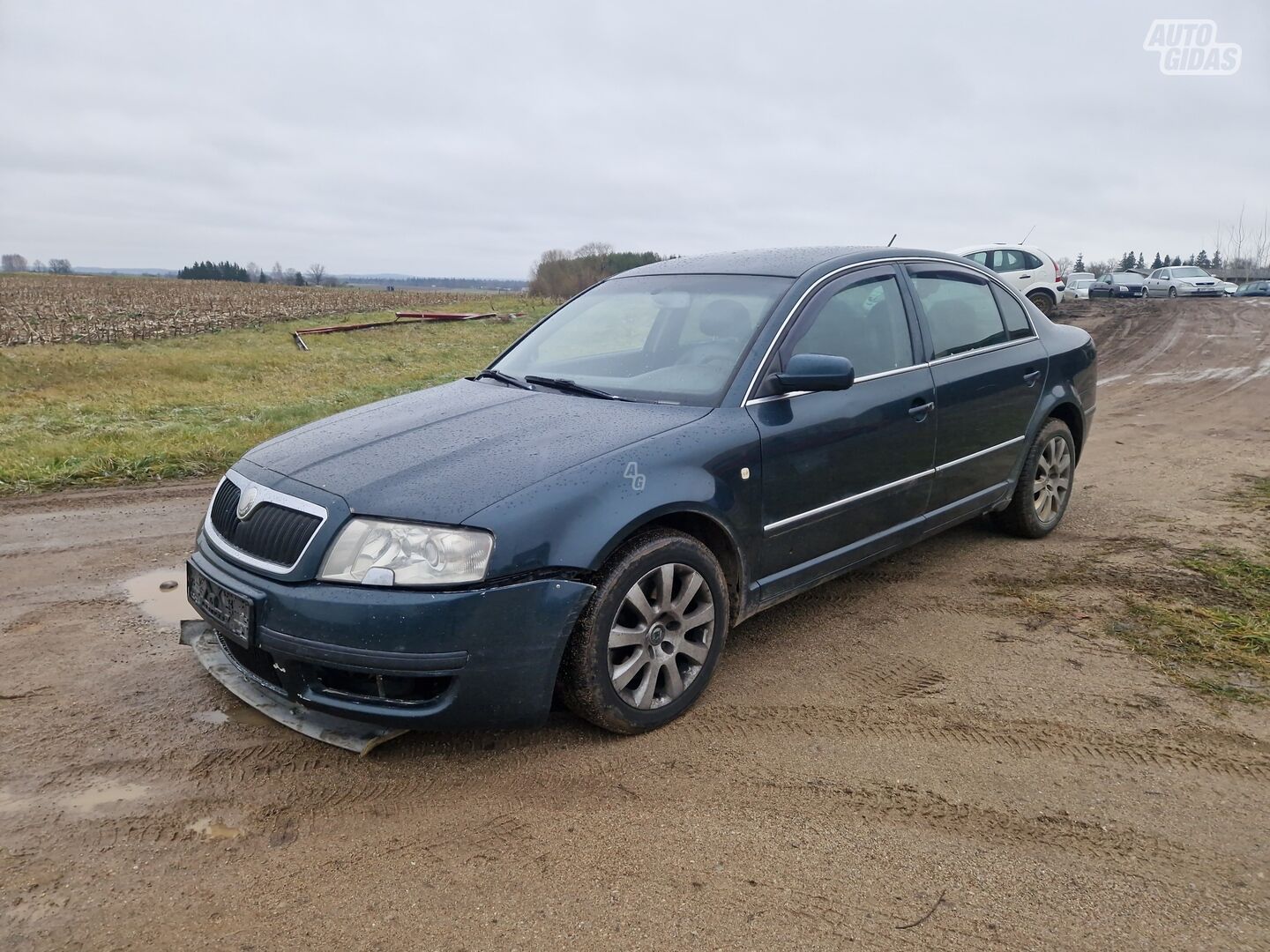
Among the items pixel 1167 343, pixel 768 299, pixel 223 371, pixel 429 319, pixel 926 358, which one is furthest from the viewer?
pixel 429 319

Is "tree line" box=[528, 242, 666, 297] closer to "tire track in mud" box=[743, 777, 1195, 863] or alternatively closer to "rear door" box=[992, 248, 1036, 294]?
"rear door" box=[992, 248, 1036, 294]

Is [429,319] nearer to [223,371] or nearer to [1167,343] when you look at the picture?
[223,371]

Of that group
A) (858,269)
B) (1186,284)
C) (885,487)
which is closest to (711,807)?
(885,487)

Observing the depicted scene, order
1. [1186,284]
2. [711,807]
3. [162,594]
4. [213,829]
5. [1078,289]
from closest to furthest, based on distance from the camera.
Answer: [213,829], [711,807], [162,594], [1078,289], [1186,284]

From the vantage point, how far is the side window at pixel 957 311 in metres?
4.46

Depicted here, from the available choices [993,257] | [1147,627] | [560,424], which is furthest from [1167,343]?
[560,424]

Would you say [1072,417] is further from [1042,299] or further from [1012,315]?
[1042,299]

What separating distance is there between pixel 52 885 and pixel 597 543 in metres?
1.77

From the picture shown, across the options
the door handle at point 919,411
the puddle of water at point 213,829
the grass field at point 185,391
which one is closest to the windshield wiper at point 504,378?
the door handle at point 919,411

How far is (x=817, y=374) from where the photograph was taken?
3475mm

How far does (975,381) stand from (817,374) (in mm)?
1458

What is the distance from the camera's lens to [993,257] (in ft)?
58.0

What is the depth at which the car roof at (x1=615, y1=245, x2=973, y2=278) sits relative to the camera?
13.5 feet

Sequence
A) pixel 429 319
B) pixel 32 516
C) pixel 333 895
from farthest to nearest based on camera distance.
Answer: pixel 429 319 < pixel 32 516 < pixel 333 895
